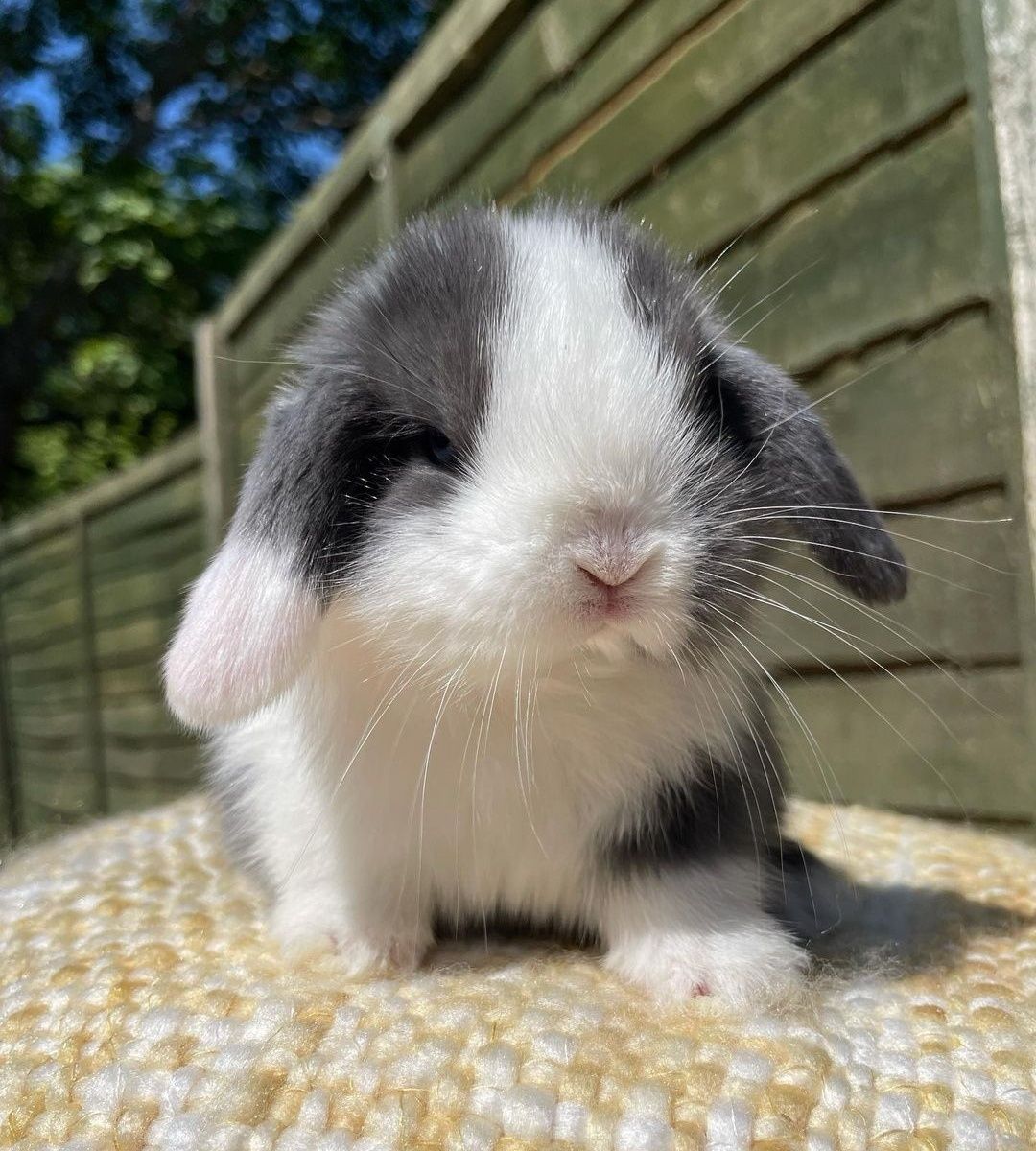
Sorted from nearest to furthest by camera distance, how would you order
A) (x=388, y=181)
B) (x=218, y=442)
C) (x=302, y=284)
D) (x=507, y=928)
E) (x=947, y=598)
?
1. (x=507, y=928)
2. (x=947, y=598)
3. (x=388, y=181)
4. (x=302, y=284)
5. (x=218, y=442)

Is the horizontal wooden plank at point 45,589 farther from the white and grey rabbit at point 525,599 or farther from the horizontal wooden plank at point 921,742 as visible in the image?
the white and grey rabbit at point 525,599

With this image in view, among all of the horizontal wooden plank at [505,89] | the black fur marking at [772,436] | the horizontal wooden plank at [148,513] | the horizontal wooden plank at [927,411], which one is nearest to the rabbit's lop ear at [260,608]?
the black fur marking at [772,436]

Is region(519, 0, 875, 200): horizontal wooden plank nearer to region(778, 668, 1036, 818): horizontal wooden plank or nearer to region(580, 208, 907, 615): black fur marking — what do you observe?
region(580, 208, 907, 615): black fur marking

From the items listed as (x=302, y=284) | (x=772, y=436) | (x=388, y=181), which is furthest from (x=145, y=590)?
(x=772, y=436)

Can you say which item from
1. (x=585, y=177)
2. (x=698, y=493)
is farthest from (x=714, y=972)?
(x=585, y=177)

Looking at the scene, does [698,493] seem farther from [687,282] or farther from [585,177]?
[585,177]

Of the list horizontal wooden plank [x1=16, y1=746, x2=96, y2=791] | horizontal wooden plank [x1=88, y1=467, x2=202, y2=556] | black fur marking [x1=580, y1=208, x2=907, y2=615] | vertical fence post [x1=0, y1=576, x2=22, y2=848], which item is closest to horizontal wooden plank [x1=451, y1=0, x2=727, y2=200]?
black fur marking [x1=580, y1=208, x2=907, y2=615]

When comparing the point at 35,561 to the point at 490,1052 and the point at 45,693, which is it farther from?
the point at 490,1052
